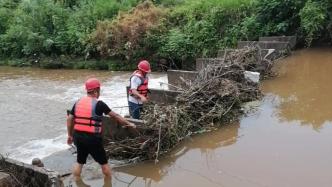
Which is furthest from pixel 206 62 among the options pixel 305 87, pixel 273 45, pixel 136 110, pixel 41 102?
pixel 41 102

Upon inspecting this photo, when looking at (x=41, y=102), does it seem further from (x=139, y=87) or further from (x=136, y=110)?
(x=139, y=87)

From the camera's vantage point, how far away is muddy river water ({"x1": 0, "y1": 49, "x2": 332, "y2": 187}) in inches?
290

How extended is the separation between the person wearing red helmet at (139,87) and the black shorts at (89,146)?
2.01m

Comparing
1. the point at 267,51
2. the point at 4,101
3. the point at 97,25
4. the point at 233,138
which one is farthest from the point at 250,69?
the point at 97,25

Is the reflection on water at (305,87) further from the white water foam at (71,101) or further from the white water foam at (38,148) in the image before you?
the white water foam at (38,148)

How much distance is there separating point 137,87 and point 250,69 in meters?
4.93

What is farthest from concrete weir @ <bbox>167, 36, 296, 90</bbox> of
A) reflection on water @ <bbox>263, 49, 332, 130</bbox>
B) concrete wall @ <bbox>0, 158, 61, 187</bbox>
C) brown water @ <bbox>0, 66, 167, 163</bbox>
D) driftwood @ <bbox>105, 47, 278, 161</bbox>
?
concrete wall @ <bbox>0, 158, 61, 187</bbox>

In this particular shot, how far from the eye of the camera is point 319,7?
15.6 metres

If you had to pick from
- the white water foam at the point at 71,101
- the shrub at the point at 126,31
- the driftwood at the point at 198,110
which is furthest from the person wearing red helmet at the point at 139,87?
the shrub at the point at 126,31

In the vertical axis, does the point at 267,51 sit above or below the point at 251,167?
above

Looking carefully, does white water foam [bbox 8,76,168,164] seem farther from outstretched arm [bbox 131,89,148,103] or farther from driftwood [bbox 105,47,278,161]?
driftwood [bbox 105,47,278,161]

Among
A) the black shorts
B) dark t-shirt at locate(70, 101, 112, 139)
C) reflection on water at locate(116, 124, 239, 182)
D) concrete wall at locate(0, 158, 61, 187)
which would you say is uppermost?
dark t-shirt at locate(70, 101, 112, 139)

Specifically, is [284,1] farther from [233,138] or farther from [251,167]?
[251,167]

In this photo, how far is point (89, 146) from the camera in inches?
281
